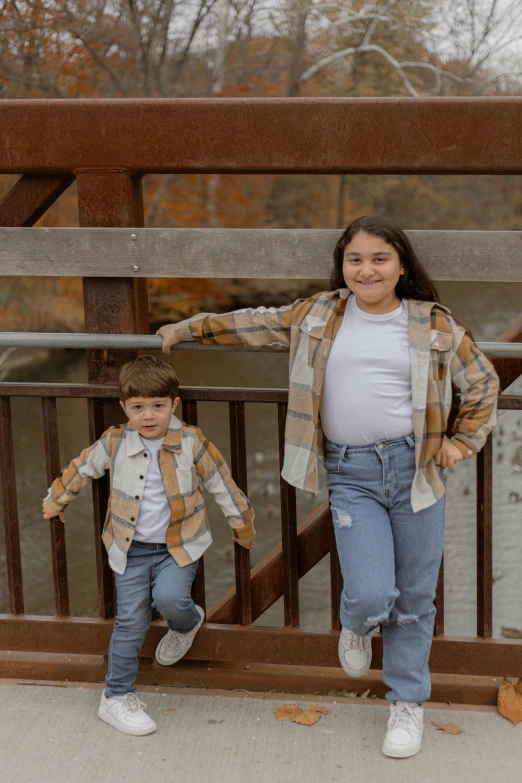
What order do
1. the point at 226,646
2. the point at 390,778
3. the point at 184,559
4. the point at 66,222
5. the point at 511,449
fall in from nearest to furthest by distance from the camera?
the point at 390,778, the point at 184,559, the point at 226,646, the point at 511,449, the point at 66,222

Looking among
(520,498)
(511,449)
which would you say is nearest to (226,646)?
(520,498)

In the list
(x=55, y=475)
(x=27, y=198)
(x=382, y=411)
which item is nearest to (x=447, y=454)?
(x=382, y=411)

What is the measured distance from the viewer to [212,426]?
1168 centimetres

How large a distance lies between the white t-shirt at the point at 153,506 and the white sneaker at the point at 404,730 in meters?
0.86

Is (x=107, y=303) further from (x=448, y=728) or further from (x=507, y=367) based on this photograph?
(x=448, y=728)

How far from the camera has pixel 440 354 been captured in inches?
96.7

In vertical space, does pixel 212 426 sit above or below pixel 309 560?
below

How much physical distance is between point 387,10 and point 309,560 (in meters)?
20.6

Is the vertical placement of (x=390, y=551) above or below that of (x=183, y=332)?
below

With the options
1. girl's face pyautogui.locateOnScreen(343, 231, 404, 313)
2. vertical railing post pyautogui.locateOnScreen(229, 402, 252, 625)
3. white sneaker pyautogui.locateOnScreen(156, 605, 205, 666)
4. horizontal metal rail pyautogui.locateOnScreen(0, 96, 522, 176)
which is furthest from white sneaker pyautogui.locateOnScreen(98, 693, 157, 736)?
horizontal metal rail pyautogui.locateOnScreen(0, 96, 522, 176)

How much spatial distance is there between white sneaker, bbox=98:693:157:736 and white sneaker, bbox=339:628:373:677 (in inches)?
24.2

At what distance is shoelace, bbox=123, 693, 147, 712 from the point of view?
107 inches

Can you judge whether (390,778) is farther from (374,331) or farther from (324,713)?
(374,331)

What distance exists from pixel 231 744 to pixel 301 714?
26cm
